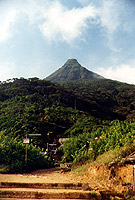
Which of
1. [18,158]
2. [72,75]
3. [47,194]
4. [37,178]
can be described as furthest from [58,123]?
[72,75]

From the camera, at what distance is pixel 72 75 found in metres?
77.7

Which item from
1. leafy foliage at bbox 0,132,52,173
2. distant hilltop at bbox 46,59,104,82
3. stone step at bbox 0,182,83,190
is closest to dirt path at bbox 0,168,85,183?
stone step at bbox 0,182,83,190

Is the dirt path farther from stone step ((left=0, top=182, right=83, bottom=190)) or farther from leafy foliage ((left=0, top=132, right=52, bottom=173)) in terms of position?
leafy foliage ((left=0, top=132, right=52, bottom=173))

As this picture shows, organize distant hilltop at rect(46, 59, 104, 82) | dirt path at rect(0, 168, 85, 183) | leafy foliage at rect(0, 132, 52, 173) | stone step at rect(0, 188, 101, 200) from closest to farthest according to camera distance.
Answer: stone step at rect(0, 188, 101, 200) < dirt path at rect(0, 168, 85, 183) < leafy foliage at rect(0, 132, 52, 173) < distant hilltop at rect(46, 59, 104, 82)

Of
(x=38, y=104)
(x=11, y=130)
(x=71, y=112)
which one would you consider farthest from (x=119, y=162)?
(x=38, y=104)

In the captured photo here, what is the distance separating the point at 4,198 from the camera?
4227 millimetres

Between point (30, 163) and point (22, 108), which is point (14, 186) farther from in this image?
point (22, 108)

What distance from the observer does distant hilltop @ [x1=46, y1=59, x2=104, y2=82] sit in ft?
245

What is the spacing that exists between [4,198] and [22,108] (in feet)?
69.3

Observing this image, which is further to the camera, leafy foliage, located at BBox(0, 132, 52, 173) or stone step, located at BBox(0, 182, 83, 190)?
leafy foliage, located at BBox(0, 132, 52, 173)

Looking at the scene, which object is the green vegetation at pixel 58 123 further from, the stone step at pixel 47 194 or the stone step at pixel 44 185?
the stone step at pixel 47 194

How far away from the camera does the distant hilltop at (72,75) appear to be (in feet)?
245

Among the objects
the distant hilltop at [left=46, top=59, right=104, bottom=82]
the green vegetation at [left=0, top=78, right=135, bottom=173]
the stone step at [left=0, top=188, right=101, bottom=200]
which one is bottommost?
the stone step at [left=0, top=188, right=101, bottom=200]

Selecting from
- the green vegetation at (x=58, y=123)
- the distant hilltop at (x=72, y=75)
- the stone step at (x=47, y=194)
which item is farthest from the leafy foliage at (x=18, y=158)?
the distant hilltop at (x=72, y=75)
